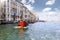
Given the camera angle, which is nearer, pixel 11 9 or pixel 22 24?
pixel 22 24

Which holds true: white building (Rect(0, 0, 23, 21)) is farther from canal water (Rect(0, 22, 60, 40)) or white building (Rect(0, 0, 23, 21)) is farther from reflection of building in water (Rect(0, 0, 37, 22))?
canal water (Rect(0, 22, 60, 40))

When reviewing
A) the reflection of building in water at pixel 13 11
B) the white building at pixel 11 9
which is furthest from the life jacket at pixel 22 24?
the white building at pixel 11 9

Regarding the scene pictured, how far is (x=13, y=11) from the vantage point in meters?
11.5

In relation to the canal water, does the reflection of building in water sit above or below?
above

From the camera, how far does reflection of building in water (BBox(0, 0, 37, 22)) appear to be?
10.8m

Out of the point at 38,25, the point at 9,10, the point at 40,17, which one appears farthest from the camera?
the point at 9,10

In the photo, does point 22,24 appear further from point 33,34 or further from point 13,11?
point 33,34

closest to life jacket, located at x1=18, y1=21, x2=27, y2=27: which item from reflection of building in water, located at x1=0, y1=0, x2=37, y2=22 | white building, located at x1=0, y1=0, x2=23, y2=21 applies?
reflection of building in water, located at x1=0, y1=0, x2=37, y2=22

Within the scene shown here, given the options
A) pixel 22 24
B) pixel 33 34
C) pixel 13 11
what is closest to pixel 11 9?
pixel 13 11

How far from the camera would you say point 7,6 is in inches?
468

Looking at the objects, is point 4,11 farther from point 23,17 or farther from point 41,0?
point 41,0

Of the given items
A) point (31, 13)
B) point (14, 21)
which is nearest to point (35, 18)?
point (31, 13)

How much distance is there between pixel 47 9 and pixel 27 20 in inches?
56.0

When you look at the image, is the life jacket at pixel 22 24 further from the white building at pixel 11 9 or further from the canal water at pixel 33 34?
the white building at pixel 11 9
